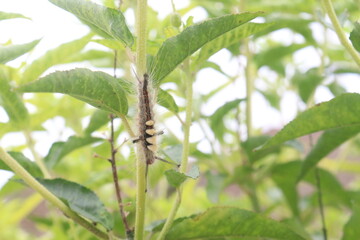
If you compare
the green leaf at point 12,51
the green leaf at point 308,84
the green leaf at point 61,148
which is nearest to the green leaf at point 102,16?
the green leaf at point 12,51

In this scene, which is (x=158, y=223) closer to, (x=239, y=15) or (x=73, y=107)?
(x=239, y=15)

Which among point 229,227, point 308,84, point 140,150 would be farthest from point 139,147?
point 308,84

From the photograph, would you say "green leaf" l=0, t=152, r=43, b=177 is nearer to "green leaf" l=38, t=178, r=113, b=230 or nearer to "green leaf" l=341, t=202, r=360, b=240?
"green leaf" l=38, t=178, r=113, b=230

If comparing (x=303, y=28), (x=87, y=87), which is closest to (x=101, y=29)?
(x=87, y=87)

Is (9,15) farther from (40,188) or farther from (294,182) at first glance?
(294,182)

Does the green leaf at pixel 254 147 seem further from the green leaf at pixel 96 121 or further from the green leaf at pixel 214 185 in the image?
the green leaf at pixel 96 121

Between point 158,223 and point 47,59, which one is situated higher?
point 47,59

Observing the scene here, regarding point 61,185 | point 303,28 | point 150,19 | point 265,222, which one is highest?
point 150,19
